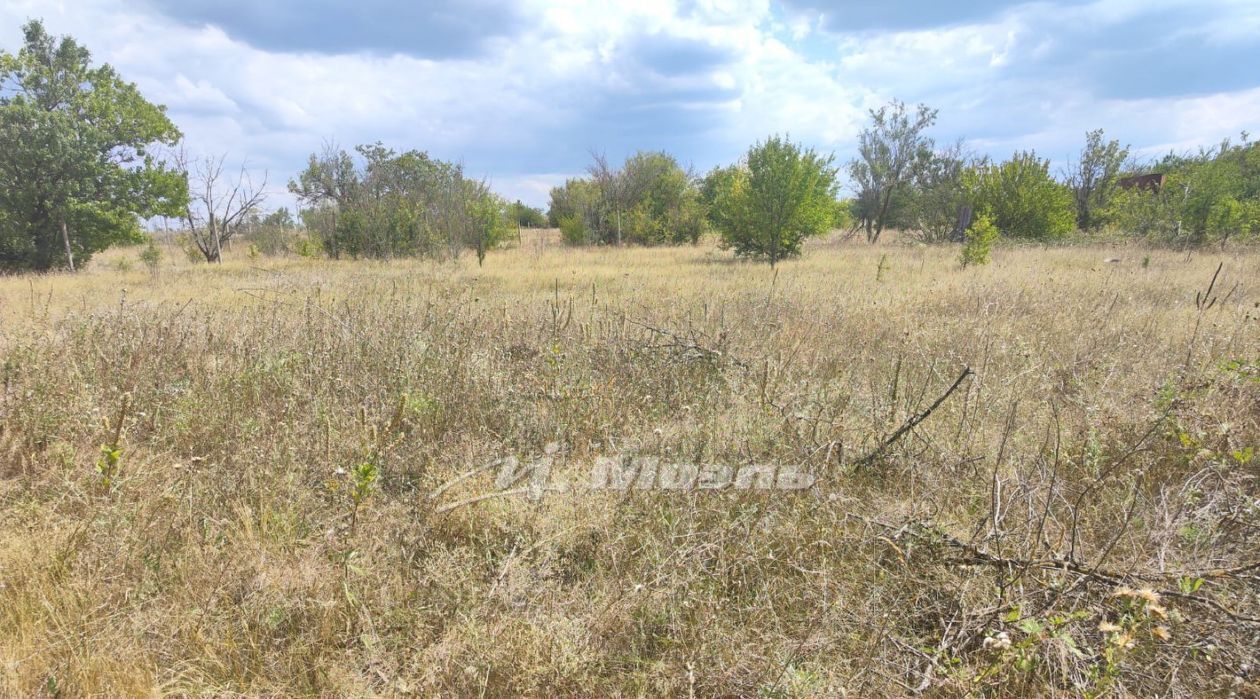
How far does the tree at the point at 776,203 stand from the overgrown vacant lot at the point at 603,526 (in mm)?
12515

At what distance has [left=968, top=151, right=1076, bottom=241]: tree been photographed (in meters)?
20.0

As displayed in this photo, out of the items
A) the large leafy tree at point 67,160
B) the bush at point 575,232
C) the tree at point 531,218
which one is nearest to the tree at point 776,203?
the bush at point 575,232

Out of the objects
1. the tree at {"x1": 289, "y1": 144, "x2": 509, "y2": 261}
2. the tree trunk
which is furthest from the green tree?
the tree trunk

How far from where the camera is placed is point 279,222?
27.6 metres

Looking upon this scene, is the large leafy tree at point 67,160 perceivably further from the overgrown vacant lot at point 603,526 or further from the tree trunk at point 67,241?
the overgrown vacant lot at point 603,526

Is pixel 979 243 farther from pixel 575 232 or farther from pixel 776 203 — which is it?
pixel 575 232

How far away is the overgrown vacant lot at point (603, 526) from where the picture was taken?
1.68 metres

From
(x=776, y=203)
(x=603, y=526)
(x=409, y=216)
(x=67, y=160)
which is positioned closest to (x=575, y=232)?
(x=409, y=216)

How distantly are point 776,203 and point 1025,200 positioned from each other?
11.3 m

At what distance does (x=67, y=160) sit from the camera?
1611 cm

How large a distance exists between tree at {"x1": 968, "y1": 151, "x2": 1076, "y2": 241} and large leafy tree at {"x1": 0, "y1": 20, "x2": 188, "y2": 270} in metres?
31.0

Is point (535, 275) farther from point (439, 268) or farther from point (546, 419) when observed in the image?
point (546, 419)

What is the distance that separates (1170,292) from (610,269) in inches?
426

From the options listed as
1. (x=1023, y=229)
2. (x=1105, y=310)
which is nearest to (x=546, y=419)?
(x=1105, y=310)
